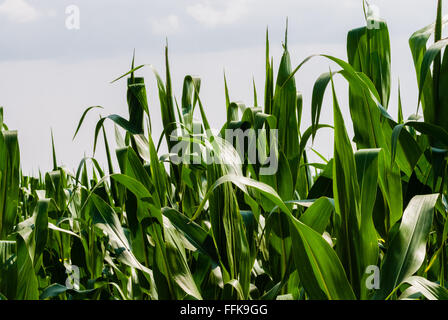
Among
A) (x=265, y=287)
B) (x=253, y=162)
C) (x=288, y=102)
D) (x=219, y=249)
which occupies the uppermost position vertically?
(x=288, y=102)

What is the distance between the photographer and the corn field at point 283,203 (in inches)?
25.0

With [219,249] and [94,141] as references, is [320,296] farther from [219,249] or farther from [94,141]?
[94,141]

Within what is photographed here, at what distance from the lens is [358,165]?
667 mm

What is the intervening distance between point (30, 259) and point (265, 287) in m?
0.39

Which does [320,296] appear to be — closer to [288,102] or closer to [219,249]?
[219,249]

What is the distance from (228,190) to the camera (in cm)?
74

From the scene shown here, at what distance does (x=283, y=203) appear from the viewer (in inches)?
23.6

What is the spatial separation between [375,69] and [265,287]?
0.44 metres

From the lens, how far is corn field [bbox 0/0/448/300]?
635mm

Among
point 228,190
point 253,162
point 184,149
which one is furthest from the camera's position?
point 184,149

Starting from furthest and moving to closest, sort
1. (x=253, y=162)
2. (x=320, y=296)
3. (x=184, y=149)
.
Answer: (x=184, y=149), (x=253, y=162), (x=320, y=296)

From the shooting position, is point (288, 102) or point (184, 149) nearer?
point (288, 102)
